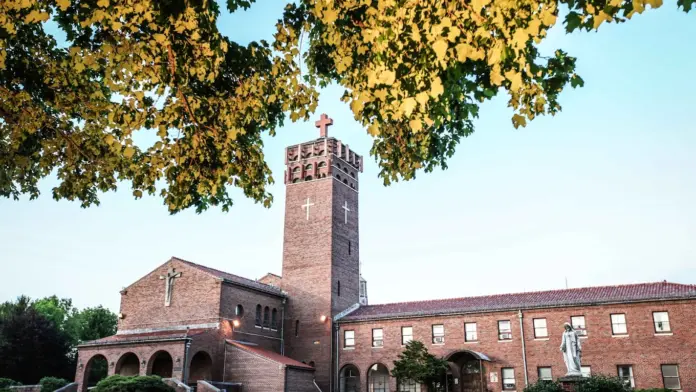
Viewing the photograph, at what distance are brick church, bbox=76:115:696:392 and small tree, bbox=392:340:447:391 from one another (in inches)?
47.5

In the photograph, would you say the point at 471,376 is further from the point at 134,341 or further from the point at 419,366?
the point at 134,341

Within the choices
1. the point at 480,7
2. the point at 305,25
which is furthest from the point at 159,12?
the point at 480,7

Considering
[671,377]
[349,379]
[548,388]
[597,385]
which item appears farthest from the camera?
[349,379]

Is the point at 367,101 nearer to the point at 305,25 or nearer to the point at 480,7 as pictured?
the point at 480,7

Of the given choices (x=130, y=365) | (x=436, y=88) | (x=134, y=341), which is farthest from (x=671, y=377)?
(x=130, y=365)

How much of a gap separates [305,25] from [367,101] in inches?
125

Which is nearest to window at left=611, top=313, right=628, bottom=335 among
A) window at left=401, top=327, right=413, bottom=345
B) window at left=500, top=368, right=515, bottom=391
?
window at left=500, top=368, right=515, bottom=391

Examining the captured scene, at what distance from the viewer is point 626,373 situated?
3017 cm

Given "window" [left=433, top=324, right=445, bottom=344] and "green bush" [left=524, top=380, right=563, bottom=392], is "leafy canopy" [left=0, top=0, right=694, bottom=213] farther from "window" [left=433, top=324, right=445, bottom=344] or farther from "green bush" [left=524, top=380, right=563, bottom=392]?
"window" [left=433, top=324, right=445, bottom=344]

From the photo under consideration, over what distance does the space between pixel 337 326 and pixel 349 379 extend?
352cm

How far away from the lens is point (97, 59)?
29.8 ft

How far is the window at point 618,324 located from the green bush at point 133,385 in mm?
23308

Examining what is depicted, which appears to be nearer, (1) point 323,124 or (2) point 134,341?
(2) point 134,341

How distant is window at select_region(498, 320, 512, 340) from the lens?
110 feet
